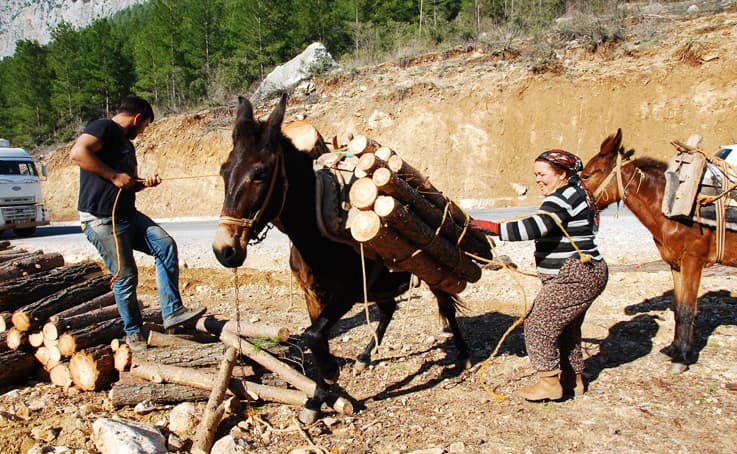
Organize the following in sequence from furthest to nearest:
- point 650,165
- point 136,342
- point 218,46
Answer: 1. point 218,46
2. point 650,165
3. point 136,342

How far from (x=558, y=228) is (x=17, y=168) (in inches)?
737

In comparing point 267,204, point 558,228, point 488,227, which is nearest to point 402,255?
point 488,227

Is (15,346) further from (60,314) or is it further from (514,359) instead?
(514,359)

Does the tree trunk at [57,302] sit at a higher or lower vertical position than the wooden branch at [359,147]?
lower

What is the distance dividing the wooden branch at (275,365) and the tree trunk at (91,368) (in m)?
1.03

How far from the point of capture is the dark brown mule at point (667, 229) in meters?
4.61

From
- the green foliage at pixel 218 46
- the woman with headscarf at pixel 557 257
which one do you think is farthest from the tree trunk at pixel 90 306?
the green foliage at pixel 218 46

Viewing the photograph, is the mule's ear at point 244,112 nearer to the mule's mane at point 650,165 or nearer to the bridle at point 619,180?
the bridle at point 619,180

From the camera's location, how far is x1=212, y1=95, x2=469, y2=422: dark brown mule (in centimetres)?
303

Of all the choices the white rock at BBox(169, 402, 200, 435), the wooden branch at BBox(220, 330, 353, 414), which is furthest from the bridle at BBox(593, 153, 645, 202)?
the white rock at BBox(169, 402, 200, 435)

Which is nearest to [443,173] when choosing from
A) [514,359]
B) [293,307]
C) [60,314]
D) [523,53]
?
[523,53]

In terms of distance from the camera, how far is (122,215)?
13.9 ft

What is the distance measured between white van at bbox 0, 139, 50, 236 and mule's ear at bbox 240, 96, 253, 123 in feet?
53.5

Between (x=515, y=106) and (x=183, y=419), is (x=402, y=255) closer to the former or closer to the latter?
(x=183, y=419)
